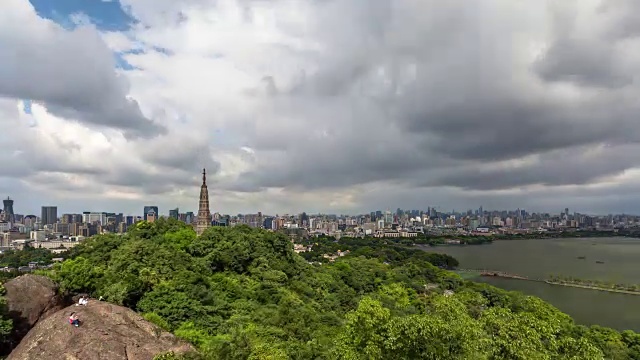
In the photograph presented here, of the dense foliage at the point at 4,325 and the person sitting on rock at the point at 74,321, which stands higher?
the person sitting on rock at the point at 74,321

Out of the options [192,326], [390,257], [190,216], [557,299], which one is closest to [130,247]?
[192,326]

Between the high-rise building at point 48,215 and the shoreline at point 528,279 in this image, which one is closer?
the shoreline at point 528,279

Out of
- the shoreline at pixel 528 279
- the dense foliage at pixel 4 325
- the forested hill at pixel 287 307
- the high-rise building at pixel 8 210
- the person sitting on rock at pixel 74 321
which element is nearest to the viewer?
the forested hill at pixel 287 307

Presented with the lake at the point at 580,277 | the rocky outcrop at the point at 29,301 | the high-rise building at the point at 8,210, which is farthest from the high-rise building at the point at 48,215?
the rocky outcrop at the point at 29,301

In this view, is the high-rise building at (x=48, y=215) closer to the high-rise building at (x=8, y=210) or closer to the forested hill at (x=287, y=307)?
the high-rise building at (x=8, y=210)

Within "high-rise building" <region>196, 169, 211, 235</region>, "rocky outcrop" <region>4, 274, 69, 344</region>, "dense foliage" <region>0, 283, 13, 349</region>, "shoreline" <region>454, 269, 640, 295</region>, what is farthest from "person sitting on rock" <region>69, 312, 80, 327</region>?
"shoreline" <region>454, 269, 640, 295</region>

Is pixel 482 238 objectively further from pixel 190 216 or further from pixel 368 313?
pixel 368 313
